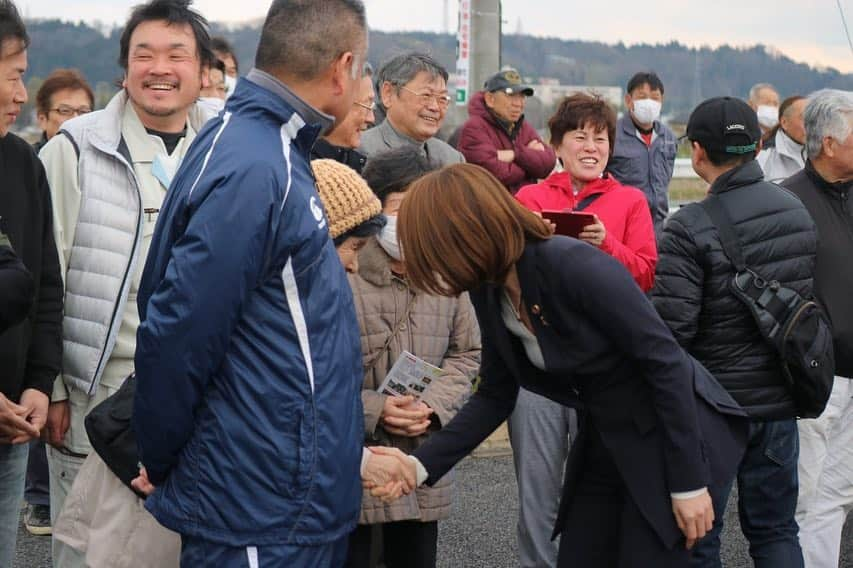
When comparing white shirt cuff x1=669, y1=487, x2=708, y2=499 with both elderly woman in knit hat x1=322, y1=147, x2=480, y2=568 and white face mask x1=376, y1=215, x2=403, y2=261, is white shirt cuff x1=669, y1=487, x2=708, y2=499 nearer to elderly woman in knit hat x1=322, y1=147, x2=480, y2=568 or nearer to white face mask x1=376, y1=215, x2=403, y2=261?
elderly woman in knit hat x1=322, y1=147, x2=480, y2=568

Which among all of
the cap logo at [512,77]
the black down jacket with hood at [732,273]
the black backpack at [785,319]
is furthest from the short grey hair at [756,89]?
the black backpack at [785,319]

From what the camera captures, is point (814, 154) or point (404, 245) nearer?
point (404, 245)

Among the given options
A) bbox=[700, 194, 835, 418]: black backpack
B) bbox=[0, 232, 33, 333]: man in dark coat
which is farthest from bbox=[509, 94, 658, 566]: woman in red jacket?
bbox=[0, 232, 33, 333]: man in dark coat

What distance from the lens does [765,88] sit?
10.5 meters

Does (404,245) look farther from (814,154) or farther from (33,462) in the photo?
(33,462)

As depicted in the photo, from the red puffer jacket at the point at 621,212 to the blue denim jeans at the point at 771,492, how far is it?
0.85 m

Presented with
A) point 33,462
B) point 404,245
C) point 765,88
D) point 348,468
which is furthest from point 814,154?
point 765,88

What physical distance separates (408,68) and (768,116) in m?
5.40

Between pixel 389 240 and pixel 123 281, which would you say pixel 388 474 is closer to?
pixel 389 240

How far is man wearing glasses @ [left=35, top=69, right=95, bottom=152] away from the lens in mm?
7039

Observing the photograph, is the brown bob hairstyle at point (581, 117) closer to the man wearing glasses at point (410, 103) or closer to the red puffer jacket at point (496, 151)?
the man wearing glasses at point (410, 103)

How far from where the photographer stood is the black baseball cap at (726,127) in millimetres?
4016

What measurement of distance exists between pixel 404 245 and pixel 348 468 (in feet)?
2.12

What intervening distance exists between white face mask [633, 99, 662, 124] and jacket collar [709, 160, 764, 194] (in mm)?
4924
